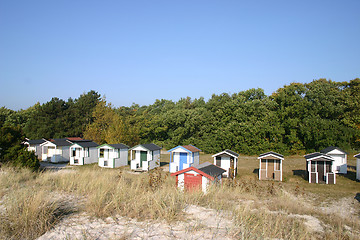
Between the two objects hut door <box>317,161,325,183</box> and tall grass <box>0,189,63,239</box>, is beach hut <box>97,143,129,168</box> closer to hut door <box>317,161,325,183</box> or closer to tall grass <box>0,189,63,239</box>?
hut door <box>317,161,325,183</box>

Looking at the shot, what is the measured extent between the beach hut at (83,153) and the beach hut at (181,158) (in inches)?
438

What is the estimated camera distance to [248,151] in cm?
4159

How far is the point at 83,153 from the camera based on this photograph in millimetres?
30375

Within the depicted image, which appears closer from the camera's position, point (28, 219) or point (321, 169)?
point (28, 219)

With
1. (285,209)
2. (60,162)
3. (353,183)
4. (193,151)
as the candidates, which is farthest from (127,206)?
(60,162)

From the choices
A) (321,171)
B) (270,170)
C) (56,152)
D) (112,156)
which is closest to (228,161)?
(270,170)

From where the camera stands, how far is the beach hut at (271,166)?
21.9 metres

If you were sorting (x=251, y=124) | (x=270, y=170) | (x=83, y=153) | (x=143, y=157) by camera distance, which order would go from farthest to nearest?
1. (x=251, y=124)
2. (x=83, y=153)
3. (x=143, y=157)
4. (x=270, y=170)

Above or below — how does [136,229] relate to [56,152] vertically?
above

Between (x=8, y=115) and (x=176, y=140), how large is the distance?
4095cm

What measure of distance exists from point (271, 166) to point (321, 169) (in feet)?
12.6

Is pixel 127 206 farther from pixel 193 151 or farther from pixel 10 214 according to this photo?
pixel 193 151

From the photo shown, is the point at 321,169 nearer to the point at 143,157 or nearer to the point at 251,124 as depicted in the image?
the point at 143,157

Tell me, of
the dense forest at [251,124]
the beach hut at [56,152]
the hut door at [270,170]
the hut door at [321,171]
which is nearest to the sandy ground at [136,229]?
the hut door at [270,170]
